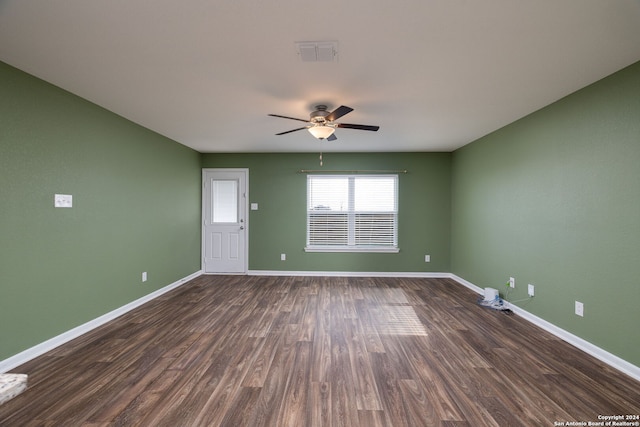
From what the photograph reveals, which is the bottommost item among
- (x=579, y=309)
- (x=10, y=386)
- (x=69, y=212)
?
(x=579, y=309)

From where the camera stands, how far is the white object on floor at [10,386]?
80 centimetres

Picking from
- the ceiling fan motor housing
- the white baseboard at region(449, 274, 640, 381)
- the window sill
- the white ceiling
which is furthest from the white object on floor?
the window sill

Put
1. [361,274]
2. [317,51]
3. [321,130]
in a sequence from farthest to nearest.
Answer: [361,274] → [321,130] → [317,51]

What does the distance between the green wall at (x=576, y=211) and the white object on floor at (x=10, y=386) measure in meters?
3.67

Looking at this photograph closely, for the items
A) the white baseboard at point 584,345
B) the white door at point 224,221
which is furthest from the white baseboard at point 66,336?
the white baseboard at point 584,345

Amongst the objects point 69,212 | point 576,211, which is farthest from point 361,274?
point 69,212

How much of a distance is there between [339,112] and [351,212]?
10.1ft

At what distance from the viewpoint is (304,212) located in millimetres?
5516

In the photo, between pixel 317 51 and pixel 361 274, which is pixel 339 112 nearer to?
pixel 317 51

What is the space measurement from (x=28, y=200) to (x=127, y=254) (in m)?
1.35

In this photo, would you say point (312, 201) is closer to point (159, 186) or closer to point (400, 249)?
point (400, 249)

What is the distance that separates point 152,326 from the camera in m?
3.07

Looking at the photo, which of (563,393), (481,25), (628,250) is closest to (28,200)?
(481,25)

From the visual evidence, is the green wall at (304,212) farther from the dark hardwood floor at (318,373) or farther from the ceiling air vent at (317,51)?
the ceiling air vent at (317,51)
